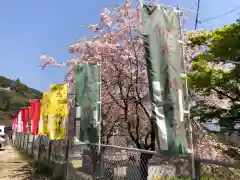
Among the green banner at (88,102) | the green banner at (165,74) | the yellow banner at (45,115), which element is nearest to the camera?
the green banner at (165,74)

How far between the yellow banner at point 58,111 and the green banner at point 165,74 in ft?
16.2

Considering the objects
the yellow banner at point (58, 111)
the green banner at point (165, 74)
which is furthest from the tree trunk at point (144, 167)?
the yellow banner at point (58, 111)

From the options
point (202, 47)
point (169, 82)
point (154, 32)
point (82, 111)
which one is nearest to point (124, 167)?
point (82, 111)

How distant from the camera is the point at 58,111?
8.86m

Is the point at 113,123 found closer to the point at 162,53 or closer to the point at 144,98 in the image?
the point at 144,98

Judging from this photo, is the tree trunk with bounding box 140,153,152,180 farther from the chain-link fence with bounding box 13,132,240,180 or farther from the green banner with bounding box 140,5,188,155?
the green banner with bounding box 140,5,188,155

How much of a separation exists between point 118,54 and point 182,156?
5.39 m

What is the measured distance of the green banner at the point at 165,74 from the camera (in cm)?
398

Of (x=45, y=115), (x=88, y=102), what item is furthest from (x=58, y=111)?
(x=88, y=102)

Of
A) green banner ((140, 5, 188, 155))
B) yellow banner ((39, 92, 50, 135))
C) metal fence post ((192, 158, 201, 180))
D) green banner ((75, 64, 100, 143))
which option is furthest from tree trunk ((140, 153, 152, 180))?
yellow banner ((39, 92, 50, 135))

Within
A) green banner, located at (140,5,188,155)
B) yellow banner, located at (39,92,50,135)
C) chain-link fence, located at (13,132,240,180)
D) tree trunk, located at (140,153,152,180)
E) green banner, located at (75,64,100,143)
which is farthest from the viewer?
yellow banner, located at (39,92,50,135)

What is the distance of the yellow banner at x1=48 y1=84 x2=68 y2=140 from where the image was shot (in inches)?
332

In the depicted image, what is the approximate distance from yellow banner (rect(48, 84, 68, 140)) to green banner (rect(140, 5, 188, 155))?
4.93 metres

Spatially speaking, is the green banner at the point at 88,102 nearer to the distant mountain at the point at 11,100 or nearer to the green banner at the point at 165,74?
the green banner at the point at 165,74
